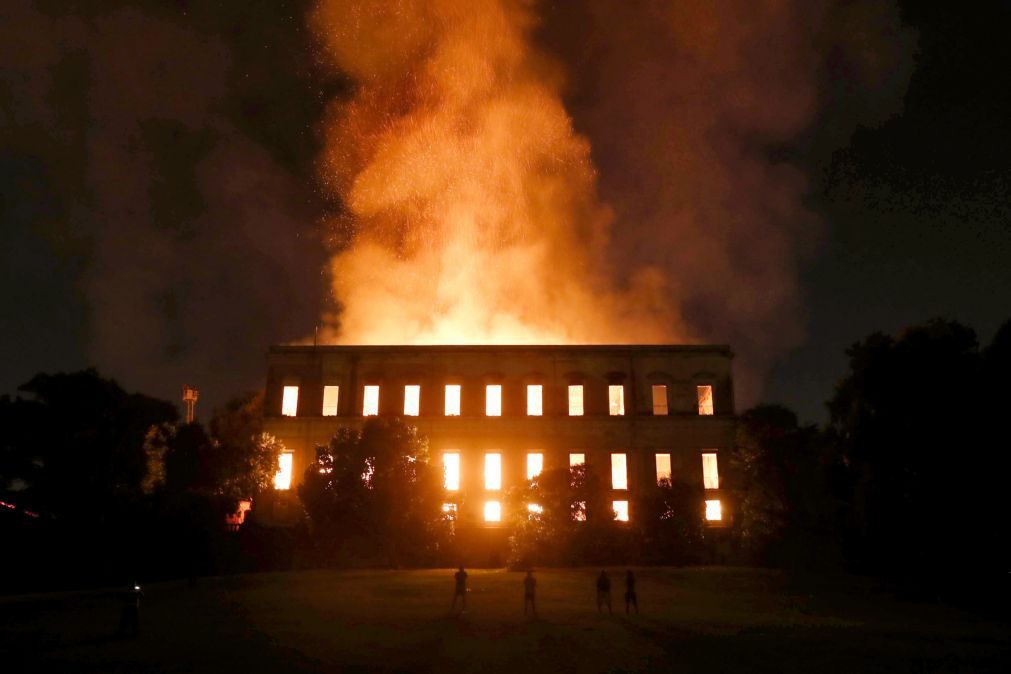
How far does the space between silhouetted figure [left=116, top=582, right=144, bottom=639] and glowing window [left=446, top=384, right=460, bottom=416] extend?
32456 mm

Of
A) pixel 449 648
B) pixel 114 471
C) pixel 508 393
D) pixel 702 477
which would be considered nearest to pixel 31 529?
pixel 114 471

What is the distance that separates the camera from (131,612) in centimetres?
1889

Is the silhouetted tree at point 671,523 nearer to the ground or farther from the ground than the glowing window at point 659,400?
nearer to the ground

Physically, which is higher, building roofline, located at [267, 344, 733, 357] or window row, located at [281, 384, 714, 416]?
building roofline, located at [267, 344, 733, 357]

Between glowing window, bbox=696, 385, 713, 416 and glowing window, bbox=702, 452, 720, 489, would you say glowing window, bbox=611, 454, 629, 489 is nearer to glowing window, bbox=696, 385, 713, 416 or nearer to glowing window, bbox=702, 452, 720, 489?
glowing window, bbox=702, 452, 720, 489

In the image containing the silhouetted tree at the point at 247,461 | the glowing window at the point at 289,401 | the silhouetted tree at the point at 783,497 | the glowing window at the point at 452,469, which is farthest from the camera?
the glowing window at the point at 289,401

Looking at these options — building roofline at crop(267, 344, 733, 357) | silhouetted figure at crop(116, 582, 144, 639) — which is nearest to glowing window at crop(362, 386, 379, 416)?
building roofline at crop(267, 344, 733, 357)

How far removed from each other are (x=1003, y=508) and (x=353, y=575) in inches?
1021

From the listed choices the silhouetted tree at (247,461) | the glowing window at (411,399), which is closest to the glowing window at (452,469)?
the glowing window at (411,399)

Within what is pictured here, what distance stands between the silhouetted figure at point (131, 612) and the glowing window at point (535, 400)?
33.7 m

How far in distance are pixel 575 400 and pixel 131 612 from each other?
116 ft

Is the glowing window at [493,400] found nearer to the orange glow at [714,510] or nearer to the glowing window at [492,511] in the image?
the glowing window at [492,511]

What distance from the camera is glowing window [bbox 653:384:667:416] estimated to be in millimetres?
51281

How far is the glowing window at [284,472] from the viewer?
160ft
